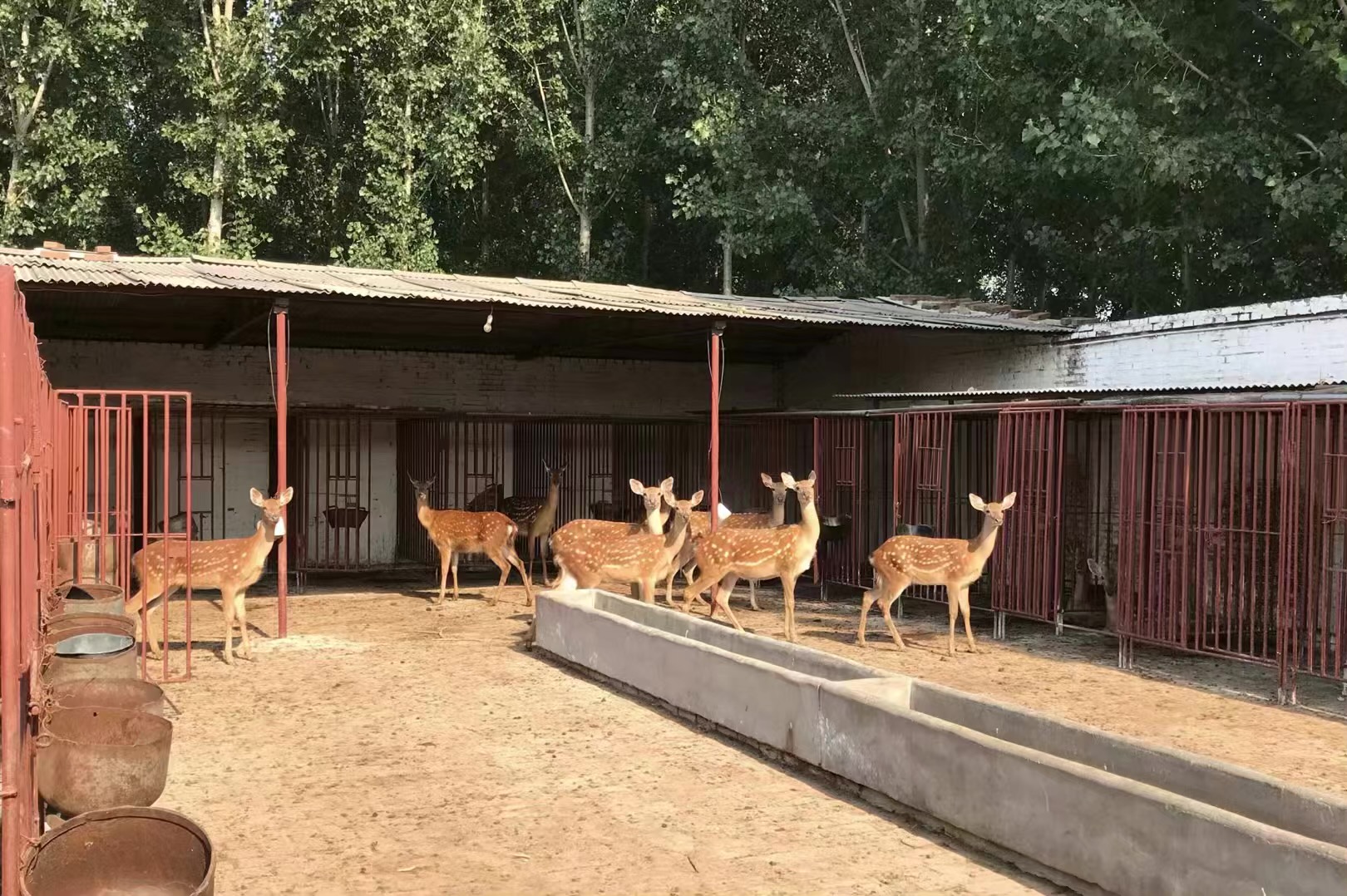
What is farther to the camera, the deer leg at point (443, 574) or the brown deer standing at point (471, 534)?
the brown deer standing at point (471, 534)

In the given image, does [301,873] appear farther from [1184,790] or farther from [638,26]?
[638,26]

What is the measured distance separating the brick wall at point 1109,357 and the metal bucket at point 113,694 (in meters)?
8.78

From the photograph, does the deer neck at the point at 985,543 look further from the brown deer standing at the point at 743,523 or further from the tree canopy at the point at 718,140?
the tree canopy at the point at 718,140

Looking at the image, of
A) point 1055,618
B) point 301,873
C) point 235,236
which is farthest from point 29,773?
point 235,236

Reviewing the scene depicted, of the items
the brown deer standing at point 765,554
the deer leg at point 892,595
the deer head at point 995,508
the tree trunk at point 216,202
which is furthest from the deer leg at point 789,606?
the tree trunk at point 216,202

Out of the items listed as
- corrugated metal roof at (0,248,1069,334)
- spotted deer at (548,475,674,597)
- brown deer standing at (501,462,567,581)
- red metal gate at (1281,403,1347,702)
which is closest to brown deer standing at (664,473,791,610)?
spotted deer at (548,475,674,597)

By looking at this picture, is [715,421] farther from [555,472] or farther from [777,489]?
[555,472]

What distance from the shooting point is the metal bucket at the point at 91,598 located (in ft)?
24.9

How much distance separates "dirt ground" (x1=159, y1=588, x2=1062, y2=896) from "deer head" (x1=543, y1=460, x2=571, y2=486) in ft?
21.2

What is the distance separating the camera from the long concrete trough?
4.43 m

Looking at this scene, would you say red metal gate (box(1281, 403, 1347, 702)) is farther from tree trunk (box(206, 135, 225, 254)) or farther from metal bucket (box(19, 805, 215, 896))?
tree trunk (box(206, 135, 225, 254))

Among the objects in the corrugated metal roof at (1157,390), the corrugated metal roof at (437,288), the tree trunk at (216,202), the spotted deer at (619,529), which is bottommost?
the spotted deer at (619,529)

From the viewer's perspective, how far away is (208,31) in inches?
931

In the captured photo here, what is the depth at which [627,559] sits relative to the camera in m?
11.4
